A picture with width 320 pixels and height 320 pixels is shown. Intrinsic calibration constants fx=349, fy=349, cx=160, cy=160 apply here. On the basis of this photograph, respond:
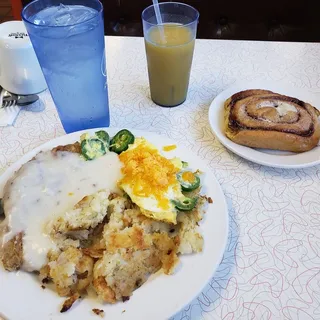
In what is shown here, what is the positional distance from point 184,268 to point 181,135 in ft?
1.97

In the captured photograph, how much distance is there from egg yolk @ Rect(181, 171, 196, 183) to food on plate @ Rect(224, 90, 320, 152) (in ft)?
0.86

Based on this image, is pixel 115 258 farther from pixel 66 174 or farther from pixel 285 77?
pixel 285 77

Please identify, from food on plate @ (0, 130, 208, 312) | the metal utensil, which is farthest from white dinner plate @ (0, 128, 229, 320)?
the metal utensil

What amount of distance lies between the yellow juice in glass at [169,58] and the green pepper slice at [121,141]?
1.12ft

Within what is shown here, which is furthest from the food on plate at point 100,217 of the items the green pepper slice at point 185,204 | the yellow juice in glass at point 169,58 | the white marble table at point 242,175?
the yellow juice in glass at point 169,58

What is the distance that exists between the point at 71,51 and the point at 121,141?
31 centimetres

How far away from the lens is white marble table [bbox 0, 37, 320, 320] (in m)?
0.85

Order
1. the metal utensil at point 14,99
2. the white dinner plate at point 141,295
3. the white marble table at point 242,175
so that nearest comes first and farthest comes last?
the white dinner plate at point 141,295 → the white marble table at point 242,175 → the metal utensil at point 14,99

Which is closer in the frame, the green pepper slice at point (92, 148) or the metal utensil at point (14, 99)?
the green pepper slice at point (92, 148)

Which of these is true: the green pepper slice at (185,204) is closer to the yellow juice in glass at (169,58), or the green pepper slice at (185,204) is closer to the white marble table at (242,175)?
the white marble table at (242,175)

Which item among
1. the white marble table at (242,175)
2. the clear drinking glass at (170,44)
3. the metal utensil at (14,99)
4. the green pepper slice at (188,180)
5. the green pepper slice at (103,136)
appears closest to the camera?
the white marble table at (242,175)

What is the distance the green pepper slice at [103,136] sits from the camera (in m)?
1.09

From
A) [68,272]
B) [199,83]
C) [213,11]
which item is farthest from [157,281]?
[213,11]

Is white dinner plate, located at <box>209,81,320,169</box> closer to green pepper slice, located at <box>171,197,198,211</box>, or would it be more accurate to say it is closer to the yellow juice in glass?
the yellow juice in glass
